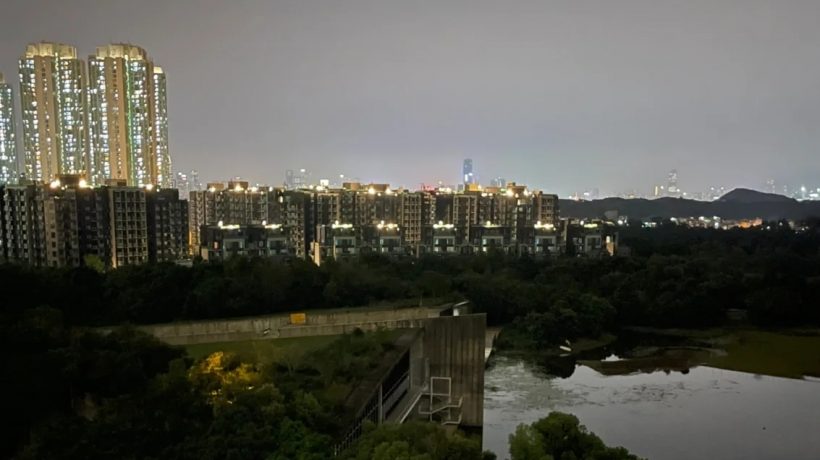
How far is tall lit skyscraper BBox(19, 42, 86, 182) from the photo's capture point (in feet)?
105

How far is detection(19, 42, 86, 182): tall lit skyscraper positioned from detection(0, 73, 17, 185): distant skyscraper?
53.3 inches

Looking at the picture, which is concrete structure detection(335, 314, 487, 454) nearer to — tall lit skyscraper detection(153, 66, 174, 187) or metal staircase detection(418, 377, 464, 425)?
metal staircase detection(418, 377, 464, 425)

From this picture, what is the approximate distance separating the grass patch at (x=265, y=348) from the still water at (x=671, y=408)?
355 centimetres

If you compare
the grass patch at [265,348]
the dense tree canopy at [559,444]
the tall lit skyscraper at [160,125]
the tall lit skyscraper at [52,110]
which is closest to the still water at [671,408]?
the grass patch at [265,348]

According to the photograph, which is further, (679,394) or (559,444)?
(679,394)

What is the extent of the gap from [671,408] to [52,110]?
33.0m

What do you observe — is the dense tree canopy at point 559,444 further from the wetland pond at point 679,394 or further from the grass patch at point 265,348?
the wetland pond at point 679,394

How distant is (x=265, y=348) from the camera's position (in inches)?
363

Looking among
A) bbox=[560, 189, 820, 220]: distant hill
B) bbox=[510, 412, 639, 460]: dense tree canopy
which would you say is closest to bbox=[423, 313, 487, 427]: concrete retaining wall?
bbox=[510, 412, 639, 460]: dense tree canopy

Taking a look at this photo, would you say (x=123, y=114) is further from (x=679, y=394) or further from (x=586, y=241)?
(x=679, y=394)

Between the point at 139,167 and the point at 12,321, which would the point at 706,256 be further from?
the point at 139,167

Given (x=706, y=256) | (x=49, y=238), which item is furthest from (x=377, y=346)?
(x=706, y=256)

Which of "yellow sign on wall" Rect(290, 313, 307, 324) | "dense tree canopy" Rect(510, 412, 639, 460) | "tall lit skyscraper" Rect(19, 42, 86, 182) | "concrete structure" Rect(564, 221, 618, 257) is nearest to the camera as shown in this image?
"dense tree canopy" Rect(510, 412, 639, 460)

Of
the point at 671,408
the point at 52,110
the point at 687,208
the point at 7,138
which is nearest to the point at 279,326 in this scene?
the point at 671,408
